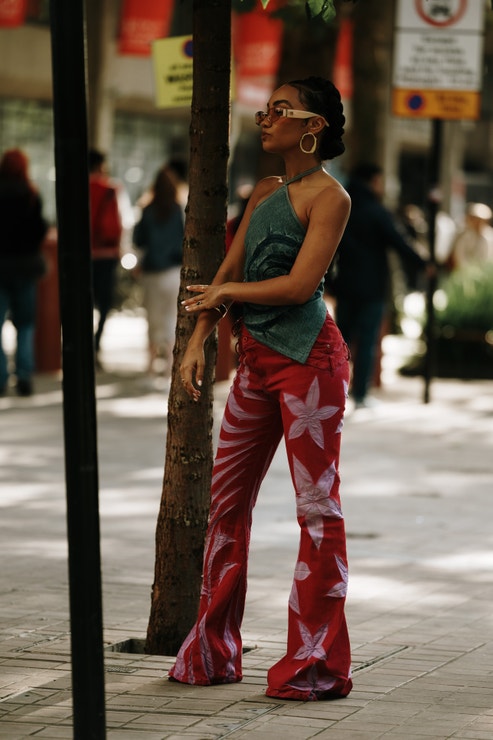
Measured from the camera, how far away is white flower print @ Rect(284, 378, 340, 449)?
535 cm

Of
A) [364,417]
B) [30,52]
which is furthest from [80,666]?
[30,52]

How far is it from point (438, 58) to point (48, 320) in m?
4.39

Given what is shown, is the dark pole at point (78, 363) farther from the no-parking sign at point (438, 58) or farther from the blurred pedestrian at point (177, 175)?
the blurred pedestrian at point (177, 175)

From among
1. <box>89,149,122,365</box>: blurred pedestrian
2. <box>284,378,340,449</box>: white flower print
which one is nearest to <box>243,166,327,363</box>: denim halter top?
<box>284,378,340,449</box>: white flower print

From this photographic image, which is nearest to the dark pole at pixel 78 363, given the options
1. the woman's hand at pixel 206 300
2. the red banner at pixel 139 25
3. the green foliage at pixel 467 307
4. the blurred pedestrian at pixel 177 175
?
the woman's hand at pixel 206 300

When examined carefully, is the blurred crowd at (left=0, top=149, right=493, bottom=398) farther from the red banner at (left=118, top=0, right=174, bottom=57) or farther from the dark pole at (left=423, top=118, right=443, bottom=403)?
the red banner at (left=118, top=0, right=174, bottom=57)

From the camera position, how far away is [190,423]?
608 cm

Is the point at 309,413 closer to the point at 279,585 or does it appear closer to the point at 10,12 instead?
the point at 279,585

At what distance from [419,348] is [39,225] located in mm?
5656

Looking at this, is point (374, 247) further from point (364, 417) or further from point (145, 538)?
point (145, 538)

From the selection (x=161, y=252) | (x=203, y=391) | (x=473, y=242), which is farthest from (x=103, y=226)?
(x=203, y=391)

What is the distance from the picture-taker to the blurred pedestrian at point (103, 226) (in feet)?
54.6

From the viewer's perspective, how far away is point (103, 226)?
16812 mm

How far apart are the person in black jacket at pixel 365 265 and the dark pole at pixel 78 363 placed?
985 cm
